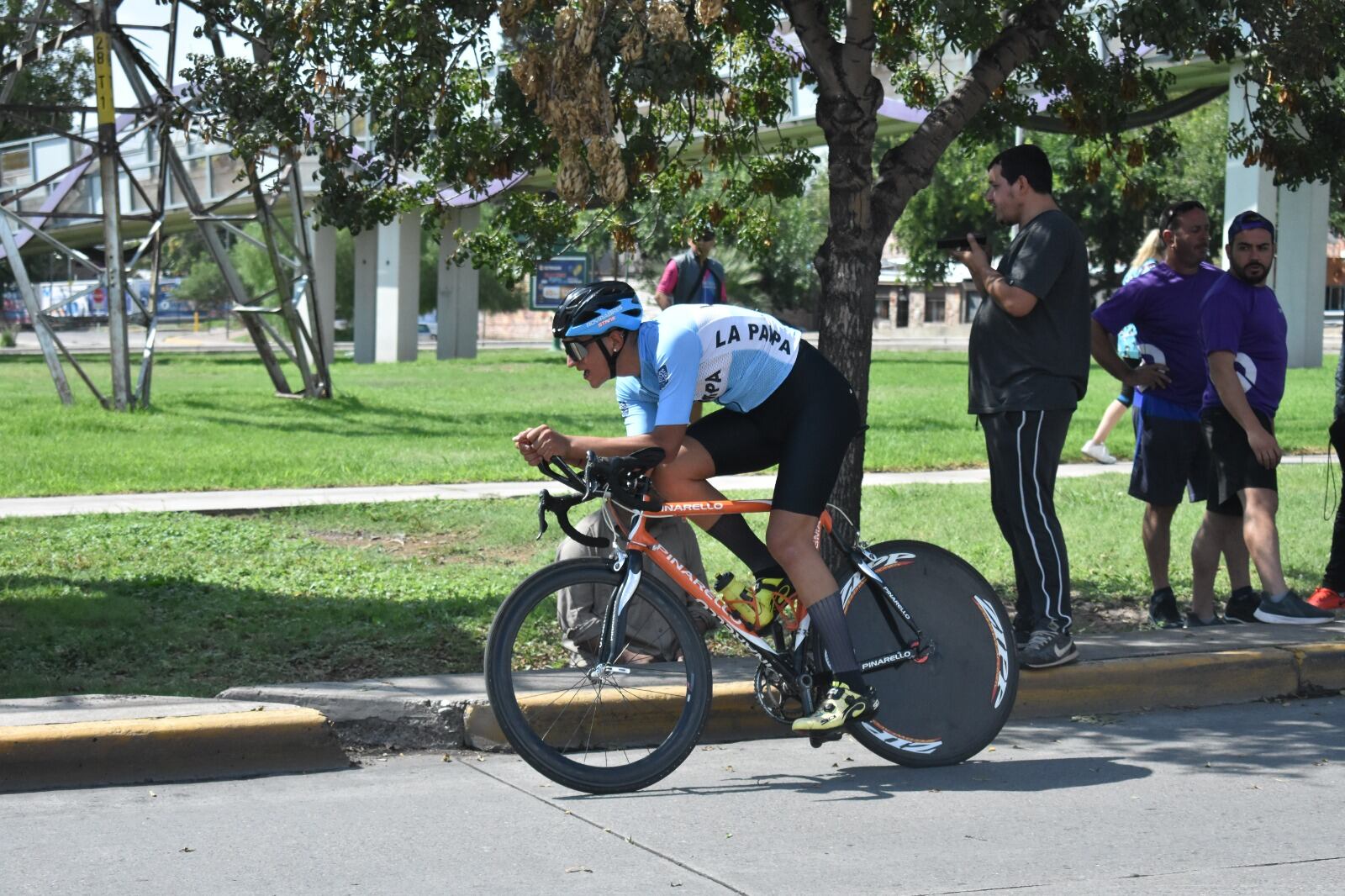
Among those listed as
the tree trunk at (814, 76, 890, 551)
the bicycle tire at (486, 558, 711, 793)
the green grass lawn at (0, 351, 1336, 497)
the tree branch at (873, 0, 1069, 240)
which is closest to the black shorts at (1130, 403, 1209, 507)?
the tree trunk at (814, 76, 890, 551)

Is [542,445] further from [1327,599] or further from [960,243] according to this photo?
→ [1327,599]

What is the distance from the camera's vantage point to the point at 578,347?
16.6 ft

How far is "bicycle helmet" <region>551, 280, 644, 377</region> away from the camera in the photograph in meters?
4.98

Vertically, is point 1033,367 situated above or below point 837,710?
above

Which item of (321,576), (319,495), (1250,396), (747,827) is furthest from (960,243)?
(319,495)

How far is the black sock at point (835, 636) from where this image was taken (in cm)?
526

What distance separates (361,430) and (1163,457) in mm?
11339

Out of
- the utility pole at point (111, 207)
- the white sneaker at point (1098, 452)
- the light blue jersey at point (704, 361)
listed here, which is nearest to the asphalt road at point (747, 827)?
the light blue jersey at point (704, 361)

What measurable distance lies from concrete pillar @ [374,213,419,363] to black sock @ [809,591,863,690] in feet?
106

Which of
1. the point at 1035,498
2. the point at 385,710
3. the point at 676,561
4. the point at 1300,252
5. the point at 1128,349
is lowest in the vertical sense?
the point at 385,710

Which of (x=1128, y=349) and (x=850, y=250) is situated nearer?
(x=850, y=250)

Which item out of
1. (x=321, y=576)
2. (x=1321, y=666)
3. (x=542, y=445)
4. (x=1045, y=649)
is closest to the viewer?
(x=542, y=445)

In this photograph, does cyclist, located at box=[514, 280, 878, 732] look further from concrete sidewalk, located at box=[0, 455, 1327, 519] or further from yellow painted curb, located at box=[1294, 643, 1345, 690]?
concrete sidewalk, located at box=[0, 455, 1327, 519]

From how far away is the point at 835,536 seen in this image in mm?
5465
